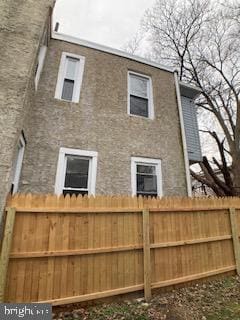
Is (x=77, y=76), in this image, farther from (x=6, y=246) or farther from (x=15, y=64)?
(x=6, y=246)

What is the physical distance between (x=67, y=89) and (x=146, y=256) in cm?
519

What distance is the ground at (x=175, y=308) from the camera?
11.3ft

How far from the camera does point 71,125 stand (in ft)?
20.4

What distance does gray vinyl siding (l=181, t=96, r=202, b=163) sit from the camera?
27.0 feet

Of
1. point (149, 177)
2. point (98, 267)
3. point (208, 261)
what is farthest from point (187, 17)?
point (98, 267)

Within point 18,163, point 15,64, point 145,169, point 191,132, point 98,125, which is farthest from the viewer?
point 191,132

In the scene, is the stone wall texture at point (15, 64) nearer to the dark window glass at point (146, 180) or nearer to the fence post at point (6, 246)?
the fence post at point (6, 246)

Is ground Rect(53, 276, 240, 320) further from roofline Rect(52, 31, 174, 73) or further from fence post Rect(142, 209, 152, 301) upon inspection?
roofline Rect(52, 31, 174, 73)

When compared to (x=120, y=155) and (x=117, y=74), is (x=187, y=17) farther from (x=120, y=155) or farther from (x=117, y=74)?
(x=120, y=155)

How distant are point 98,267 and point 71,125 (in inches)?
151

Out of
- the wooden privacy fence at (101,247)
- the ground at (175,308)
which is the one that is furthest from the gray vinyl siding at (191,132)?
the ground at (175,308)

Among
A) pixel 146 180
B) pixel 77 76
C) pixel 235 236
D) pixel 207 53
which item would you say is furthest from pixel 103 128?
pixel 207 53

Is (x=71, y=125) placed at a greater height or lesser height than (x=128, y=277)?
greater

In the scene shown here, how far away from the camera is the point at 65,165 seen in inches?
231
